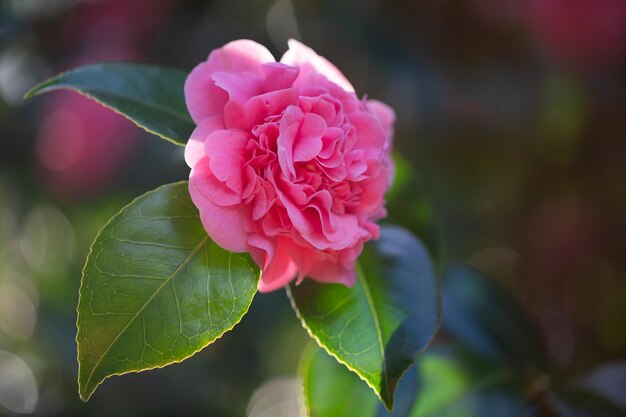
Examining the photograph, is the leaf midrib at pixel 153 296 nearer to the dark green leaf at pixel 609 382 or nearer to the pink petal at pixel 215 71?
the pink petal at pixel 215 71

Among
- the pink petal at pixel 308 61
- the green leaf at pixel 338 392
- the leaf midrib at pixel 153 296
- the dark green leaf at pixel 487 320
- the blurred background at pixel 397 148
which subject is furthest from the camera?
the blurred background at pixel 397 148

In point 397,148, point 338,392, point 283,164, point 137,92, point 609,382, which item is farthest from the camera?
point 397,148

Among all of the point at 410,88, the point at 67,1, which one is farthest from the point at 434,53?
the point at 67,1

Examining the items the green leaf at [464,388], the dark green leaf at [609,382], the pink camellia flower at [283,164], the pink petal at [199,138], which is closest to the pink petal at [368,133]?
the pink camellia flower at [283,164]

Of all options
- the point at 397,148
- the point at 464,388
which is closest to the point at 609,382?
the point at 464,388

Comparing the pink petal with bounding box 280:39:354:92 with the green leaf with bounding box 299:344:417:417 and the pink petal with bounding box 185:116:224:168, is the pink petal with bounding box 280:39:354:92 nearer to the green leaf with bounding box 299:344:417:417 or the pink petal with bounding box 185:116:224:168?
the pink petal with bounding box 185:116:224:168

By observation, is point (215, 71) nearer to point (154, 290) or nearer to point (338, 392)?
point (154, 290)
